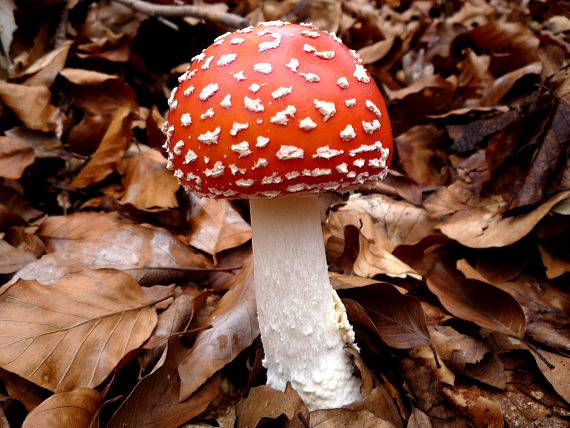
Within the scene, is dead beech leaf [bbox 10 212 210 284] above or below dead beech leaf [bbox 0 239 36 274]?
below

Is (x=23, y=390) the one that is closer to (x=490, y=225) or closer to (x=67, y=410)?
(x=67, y=410)

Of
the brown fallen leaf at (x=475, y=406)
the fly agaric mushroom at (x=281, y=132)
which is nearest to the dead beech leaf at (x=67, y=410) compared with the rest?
the fly agaric mushroom at (x=281, y=132)

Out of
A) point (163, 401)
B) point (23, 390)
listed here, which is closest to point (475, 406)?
point (163, 401)

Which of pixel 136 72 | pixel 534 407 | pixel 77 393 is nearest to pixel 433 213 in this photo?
pixel 534 407

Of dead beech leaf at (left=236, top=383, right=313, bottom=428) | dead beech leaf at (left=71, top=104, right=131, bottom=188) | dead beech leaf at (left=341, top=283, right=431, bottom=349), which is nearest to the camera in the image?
dead beech leaf at (left=236, top=383, right=313, bottom=428)

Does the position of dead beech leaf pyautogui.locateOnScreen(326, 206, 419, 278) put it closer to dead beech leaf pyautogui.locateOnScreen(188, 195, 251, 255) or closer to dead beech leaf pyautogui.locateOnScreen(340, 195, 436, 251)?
dead beech leaf pyautogui.locateOnScreen(340, 195, 436, 251)

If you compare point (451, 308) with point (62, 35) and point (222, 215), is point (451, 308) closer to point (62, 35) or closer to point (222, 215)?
point (222, 215)

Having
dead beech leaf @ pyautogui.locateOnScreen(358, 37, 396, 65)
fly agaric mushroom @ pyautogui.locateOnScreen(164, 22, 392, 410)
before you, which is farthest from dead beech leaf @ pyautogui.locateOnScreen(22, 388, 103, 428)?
dead beech leaf @ pyautogui.locateOnScreen(358, 37, 396, 65)
